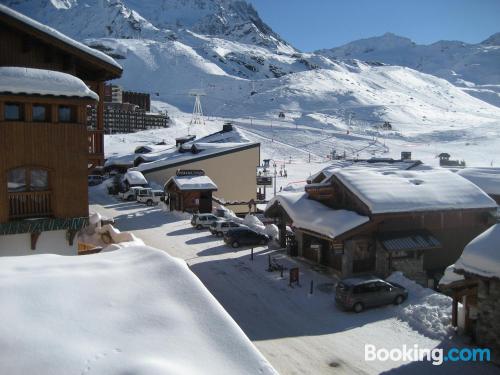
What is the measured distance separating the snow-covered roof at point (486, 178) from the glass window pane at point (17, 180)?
27941mm

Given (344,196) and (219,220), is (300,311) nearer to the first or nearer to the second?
(344,196)

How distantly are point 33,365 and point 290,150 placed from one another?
265 ft

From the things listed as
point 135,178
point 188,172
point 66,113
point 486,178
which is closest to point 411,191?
point 486,178

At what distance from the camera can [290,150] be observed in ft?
278

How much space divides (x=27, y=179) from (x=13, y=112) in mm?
1844

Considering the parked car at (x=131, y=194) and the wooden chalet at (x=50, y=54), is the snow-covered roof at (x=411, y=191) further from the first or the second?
the parked car at (x=131, y=194)

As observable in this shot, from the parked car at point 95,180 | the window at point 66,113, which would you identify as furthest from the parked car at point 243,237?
the parked car at point 95,180

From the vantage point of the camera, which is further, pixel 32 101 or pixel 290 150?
pixel 290 150

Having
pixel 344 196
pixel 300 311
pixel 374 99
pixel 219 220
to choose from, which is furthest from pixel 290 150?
pixel 374 99

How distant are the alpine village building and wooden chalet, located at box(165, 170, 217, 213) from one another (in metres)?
23.1

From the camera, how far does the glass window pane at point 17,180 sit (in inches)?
520

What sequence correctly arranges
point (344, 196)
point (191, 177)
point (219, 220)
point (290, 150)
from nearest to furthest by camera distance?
point (344, 196) → point (219, 220) → point (191, 177) → point (290, 150)

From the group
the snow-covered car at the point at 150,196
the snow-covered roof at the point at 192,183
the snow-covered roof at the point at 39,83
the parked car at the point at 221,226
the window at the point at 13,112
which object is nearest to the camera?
the snow-covered roof at the point at 39,83

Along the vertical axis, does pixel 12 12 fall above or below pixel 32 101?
above
